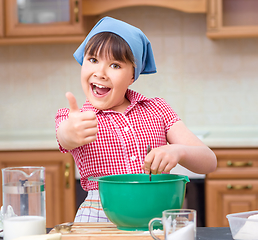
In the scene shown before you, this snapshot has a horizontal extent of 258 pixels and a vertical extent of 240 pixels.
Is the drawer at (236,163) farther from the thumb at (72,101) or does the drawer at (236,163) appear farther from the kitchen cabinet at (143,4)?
the thumb at (72,101)

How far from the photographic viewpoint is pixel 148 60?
1.20 m

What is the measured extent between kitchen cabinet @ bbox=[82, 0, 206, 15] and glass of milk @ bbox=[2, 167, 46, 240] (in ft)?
5.82

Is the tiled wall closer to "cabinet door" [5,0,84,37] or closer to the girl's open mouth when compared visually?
"cabinet door" [5,0,84,37]

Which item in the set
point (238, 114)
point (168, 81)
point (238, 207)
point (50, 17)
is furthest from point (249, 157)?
point (50, 17)

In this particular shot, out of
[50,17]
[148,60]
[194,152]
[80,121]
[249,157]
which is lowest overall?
[249,157]

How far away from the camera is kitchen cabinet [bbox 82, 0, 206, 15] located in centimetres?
228

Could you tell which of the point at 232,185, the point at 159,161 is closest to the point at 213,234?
the point at 159,161

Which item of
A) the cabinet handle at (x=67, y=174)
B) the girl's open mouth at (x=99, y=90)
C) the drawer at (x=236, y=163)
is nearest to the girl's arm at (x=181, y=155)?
the girl's open mouth at (x=99, y=90)

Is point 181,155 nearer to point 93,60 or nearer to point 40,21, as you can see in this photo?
point 93,60

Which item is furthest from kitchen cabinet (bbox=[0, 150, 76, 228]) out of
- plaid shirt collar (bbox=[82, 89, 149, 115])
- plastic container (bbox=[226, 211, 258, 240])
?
plastic container (bbox=[226, 211, 258, 240])

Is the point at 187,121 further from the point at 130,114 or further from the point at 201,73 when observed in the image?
the point at 130,114

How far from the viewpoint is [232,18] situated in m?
2.29

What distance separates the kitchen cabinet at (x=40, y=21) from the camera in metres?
2.31

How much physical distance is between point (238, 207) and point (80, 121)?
1.47 metres
